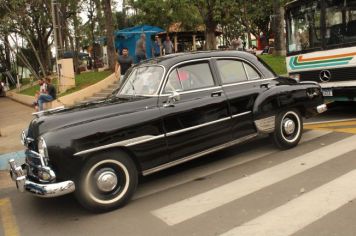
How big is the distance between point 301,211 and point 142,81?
2.93m

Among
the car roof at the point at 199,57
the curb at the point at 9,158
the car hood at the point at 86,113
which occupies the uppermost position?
the car roof at the point at 199,57

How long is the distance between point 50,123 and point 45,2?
76.3 feet

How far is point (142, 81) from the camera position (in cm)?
646

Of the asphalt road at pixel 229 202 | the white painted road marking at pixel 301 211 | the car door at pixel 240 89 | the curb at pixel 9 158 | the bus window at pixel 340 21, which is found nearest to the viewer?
the white painted road marking at pixel 301 211

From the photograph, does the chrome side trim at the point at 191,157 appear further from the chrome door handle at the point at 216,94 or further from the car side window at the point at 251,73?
the car side window at the point at 251,73

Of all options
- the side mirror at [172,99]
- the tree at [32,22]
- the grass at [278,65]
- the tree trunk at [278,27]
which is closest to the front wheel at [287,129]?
the side mirror at [172,99]

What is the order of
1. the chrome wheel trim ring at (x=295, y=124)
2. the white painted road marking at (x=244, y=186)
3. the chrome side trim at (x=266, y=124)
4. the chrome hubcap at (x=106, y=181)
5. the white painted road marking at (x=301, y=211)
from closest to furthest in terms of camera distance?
1. the white painted road marking at (x=301, y=211)
2. the white painted road marking at (x=244, y=186)
3. the chrome hubcap at (x=106, y=181)
4. the chrome side trim at (x=266, y=124)
5. the chrome wheel trim ring at (x=295, y=124)

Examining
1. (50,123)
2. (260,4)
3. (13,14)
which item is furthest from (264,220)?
(260,4)

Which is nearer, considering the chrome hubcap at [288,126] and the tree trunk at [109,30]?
the chrome hubcap at [288,126]

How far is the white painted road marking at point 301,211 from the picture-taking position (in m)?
4.45

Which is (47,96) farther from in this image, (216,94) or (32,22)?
(32,22)

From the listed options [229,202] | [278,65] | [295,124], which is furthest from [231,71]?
[278,65]

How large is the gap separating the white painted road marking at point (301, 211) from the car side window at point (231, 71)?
2.20 meters

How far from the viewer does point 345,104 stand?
11133mm
